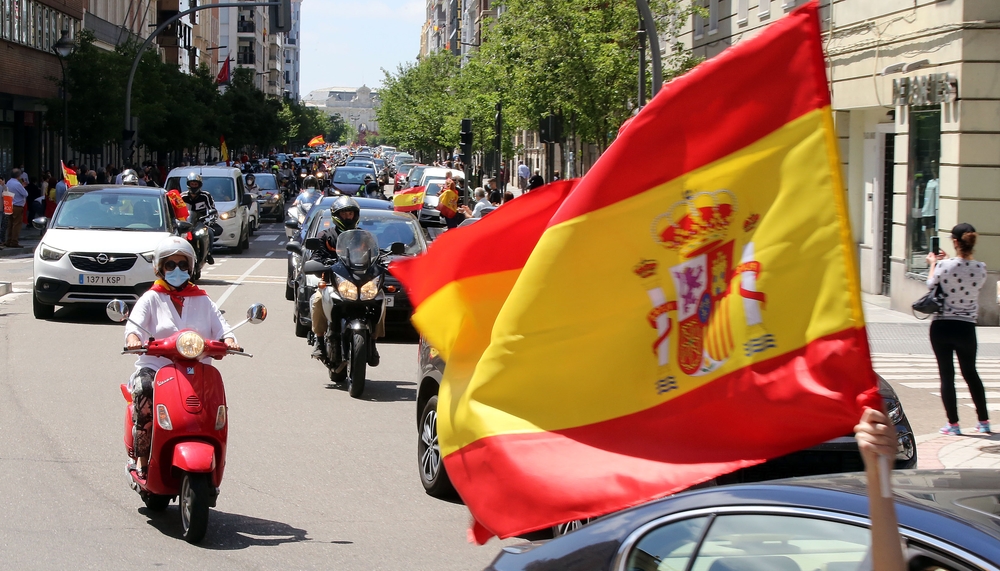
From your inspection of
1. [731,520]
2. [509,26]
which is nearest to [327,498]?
[731,520]

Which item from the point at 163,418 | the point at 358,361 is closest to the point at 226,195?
the point at 358,361

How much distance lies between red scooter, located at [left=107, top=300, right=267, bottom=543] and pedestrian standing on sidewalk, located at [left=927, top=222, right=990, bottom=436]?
6.08 m

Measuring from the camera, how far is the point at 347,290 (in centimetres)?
1197

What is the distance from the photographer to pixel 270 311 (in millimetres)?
19016

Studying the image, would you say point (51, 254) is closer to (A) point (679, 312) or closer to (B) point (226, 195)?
(B) point (226, 195)

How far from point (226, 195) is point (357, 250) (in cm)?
1938

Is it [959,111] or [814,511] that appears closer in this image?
[814,511]

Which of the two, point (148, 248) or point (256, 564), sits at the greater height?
point (148, 248)

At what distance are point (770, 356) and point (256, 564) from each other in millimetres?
3542

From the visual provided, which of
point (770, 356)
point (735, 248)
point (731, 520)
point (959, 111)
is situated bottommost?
point (731, 520)

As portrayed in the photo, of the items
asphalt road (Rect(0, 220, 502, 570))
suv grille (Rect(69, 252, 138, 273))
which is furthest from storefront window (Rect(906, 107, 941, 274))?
suv grille (Rect(69, 252, 138, 273))

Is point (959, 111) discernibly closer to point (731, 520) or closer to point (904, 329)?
point (904, 329)

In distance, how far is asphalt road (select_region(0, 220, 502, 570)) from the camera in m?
6.75

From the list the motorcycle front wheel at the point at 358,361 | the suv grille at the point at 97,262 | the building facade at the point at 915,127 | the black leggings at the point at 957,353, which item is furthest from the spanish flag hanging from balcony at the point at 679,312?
the suv grille at the point at 97,262
